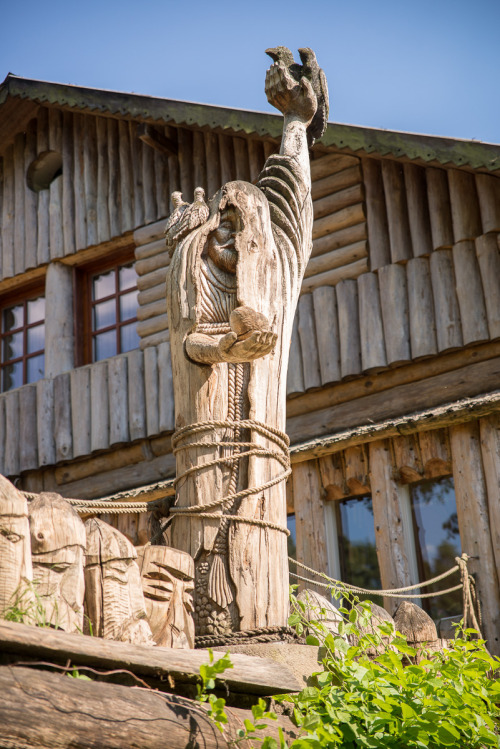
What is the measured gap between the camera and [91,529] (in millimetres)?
2869

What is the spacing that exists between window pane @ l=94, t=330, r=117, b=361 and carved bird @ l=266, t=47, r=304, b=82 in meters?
5.85

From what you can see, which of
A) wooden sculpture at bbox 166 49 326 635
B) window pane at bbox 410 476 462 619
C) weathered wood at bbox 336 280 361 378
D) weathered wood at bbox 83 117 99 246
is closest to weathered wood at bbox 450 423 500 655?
window pane at bbox 410 476 462 619

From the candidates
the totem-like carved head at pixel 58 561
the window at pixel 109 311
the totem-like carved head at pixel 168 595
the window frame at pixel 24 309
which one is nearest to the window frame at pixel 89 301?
the window at pixel 109 311

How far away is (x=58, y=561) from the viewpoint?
8.80 ft

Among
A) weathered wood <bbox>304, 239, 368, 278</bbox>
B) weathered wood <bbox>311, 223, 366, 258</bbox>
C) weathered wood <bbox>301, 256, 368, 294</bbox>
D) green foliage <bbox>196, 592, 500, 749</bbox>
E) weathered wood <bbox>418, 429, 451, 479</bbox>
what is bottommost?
green foliage <bbox>196, 592, 500, 749</bbox>

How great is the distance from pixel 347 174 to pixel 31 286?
435 centimetres

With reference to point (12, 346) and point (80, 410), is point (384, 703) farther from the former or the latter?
point (12, 346)

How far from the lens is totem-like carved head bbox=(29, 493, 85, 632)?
2.63 m

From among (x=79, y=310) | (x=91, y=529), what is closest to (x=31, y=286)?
(x=79, y=310)

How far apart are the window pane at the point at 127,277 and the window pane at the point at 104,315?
222 mm

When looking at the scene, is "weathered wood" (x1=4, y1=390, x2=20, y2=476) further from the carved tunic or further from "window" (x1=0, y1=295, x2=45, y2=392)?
the carved tunic

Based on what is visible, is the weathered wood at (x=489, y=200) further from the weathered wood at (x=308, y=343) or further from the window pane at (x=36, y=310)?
the window pane at (x=36, y=310)

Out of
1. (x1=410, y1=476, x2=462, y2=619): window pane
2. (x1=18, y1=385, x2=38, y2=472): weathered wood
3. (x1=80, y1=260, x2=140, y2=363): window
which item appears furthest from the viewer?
(x1=80, y1=260, x2=140, y2=363): window

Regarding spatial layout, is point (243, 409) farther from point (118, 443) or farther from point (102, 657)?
point (118, 443)
